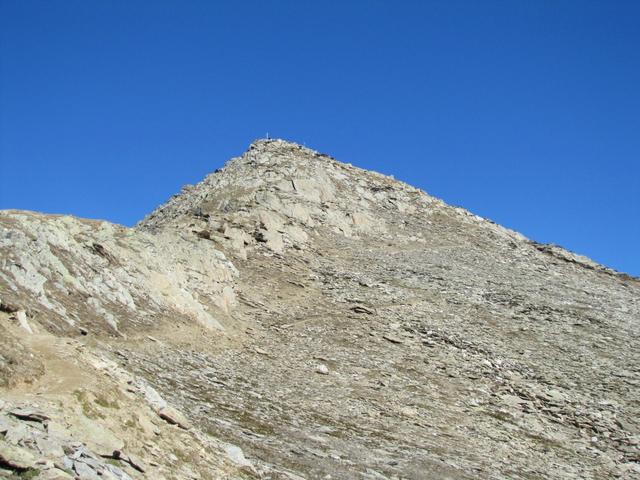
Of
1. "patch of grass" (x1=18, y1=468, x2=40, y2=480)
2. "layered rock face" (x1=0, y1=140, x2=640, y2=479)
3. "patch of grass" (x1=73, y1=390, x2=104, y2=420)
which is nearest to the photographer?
"patch of grass" (x1=18, y1=468, x2=40, y2=480)

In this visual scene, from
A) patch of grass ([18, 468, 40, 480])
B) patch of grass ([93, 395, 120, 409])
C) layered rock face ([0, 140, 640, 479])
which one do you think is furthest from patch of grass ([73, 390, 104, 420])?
patch of grass ([18, 468, 40, 480])

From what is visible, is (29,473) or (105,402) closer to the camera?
(29,473)

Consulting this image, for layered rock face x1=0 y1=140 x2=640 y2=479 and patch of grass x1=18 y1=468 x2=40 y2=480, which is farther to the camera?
layered rock face x1=0 y1=140 x2=640 y2=479

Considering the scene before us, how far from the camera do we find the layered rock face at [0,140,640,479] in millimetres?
15023

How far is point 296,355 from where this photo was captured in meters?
30.3

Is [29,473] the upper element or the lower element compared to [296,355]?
lower

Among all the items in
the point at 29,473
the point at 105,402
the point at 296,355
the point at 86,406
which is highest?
the point at 296,355

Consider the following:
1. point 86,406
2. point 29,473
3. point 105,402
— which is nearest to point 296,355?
point 105,402

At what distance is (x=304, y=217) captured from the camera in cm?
5403

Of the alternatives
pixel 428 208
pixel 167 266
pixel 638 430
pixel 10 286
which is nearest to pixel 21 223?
pixel 10 286

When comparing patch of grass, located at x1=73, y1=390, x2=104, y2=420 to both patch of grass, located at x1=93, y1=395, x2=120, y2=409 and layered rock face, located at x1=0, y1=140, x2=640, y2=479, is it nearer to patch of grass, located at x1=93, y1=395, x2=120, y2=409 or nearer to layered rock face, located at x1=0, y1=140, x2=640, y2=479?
layered rock face, located at x1=0, y1=140, x2=640, y2=479

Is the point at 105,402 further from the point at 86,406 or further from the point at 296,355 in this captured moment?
the point at 296,355

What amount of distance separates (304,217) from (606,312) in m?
25.0

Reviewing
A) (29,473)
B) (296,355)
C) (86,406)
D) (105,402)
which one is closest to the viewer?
(29,473)
